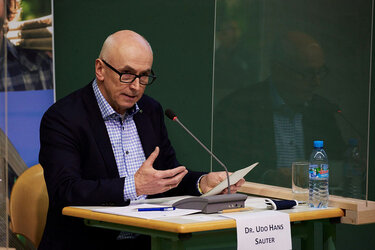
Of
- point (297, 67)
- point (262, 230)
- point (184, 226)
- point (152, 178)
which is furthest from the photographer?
point (297, 67)

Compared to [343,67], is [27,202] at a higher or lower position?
lower

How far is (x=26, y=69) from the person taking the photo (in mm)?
4285

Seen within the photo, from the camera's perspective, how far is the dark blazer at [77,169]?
2.73m

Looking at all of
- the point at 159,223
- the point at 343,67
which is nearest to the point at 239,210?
the point at 159,223

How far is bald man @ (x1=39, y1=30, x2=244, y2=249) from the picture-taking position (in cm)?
275

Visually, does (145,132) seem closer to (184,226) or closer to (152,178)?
(152,178)

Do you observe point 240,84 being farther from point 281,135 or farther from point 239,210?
point 239,210

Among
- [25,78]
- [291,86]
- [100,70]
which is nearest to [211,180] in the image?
[100,70]

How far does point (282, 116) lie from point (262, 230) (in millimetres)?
1345

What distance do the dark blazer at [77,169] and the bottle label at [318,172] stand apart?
823 mm

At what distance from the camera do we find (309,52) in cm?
351

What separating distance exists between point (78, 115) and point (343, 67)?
52.8 inches

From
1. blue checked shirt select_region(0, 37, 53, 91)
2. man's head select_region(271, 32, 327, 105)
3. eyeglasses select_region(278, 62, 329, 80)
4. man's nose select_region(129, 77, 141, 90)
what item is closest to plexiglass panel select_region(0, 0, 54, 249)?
blue checked shirt select_region(0, 37, 53, 91)

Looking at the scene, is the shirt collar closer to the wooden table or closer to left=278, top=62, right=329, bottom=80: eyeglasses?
the wooden table
